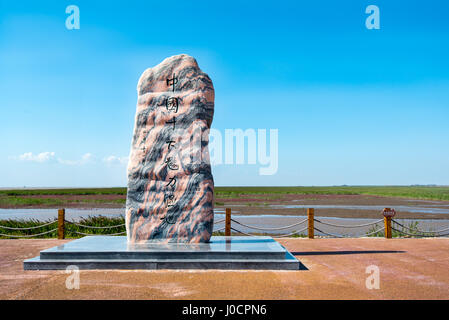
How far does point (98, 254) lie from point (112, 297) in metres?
2.40

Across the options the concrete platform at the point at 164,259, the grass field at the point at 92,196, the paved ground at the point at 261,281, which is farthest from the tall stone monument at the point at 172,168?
the grass field at the point at 92,196

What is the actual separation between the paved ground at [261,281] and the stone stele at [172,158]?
166 centimetres

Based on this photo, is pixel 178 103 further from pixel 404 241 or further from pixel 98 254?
pixel 404 241

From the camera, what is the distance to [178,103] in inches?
390

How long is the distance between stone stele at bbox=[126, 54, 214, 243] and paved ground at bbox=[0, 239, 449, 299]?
1.66 m

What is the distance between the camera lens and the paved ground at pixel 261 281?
655 centimetres

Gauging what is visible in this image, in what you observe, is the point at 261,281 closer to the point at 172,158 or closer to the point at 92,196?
the point at 172,158

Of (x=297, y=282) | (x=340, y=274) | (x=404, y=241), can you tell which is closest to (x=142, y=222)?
(x=297, y=282)

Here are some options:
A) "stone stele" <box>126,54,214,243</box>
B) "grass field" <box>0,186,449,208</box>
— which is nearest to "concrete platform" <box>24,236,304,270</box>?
"stone stele" <box>126,54,214,243</box>

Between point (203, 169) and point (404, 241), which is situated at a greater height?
point (203, 169)

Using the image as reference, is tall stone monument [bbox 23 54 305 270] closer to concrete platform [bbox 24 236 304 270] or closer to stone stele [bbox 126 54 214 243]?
stone stele [bbox 126 54 214 243]

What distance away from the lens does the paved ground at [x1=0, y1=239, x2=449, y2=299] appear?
6555 mm

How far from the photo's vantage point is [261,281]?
7.41 meters

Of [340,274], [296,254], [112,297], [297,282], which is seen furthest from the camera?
[296,254]
